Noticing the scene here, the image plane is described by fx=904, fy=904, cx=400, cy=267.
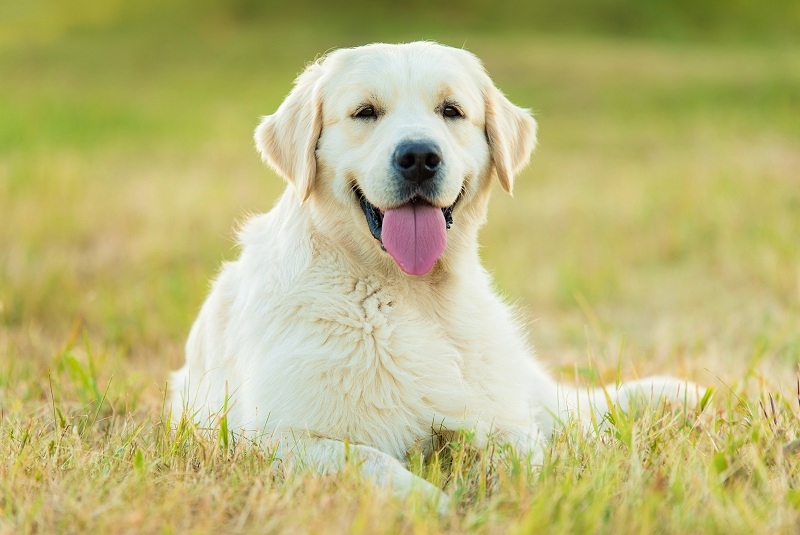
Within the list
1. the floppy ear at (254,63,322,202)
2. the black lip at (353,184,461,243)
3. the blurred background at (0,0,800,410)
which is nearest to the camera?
the black lip at (353,184,461,243)

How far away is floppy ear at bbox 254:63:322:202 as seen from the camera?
3664mm

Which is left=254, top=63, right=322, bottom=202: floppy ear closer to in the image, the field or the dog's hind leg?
the field

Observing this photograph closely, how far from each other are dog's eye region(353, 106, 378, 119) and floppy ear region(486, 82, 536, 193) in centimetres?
56

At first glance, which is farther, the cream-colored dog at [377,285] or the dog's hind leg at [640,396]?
the dog's hind leg at [640,396]

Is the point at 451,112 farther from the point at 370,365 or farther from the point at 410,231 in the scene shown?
the point at 370,365

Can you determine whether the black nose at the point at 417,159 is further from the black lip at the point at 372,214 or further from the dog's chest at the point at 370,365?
the dog's chest at the point at 370,365

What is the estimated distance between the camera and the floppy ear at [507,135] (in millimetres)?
3891

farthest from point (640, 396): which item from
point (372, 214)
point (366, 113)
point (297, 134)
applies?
point (297, 134)

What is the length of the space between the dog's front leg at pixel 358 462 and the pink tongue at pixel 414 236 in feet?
2.52

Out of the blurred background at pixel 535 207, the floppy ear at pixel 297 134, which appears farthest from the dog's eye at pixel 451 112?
the blurred background at pixel 535 207

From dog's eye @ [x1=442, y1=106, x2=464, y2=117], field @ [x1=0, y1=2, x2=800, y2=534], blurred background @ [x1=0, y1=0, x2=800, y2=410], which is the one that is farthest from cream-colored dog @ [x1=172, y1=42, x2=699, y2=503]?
blurred background @ [x1=0, y1=0, x2=800, y2=410]

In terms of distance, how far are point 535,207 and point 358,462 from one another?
764 cm

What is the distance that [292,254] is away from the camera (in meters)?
3.57

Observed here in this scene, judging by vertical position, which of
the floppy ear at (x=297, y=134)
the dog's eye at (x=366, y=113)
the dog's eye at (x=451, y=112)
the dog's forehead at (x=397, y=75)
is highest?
the dog's forehead at (x=397, y=75)
